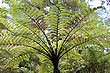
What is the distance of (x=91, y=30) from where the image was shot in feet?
5.67

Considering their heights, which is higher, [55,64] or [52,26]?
[52,26]

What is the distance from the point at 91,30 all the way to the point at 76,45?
12.8 inches

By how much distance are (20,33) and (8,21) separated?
0.30m

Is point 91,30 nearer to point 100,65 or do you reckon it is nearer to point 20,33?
point 20,33

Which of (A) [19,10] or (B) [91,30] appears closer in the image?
(A) [19,10]

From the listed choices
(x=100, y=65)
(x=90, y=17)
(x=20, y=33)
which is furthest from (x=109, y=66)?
(x=20, y=33)

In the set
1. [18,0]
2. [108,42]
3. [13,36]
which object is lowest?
[108,42]

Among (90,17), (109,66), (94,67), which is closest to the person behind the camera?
(90,17)

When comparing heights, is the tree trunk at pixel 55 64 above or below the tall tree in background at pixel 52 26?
below

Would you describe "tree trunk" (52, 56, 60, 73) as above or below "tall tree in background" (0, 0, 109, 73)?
below

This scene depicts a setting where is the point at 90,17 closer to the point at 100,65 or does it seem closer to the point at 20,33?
the point at 20,33

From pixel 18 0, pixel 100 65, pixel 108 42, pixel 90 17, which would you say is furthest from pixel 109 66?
pixel 18 0

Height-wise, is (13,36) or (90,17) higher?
(90,17)

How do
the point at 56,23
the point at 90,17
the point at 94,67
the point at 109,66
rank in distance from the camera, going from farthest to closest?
the point at 94,67 < the point at 109,66 < the point at 56,23 < the point at 90,17
